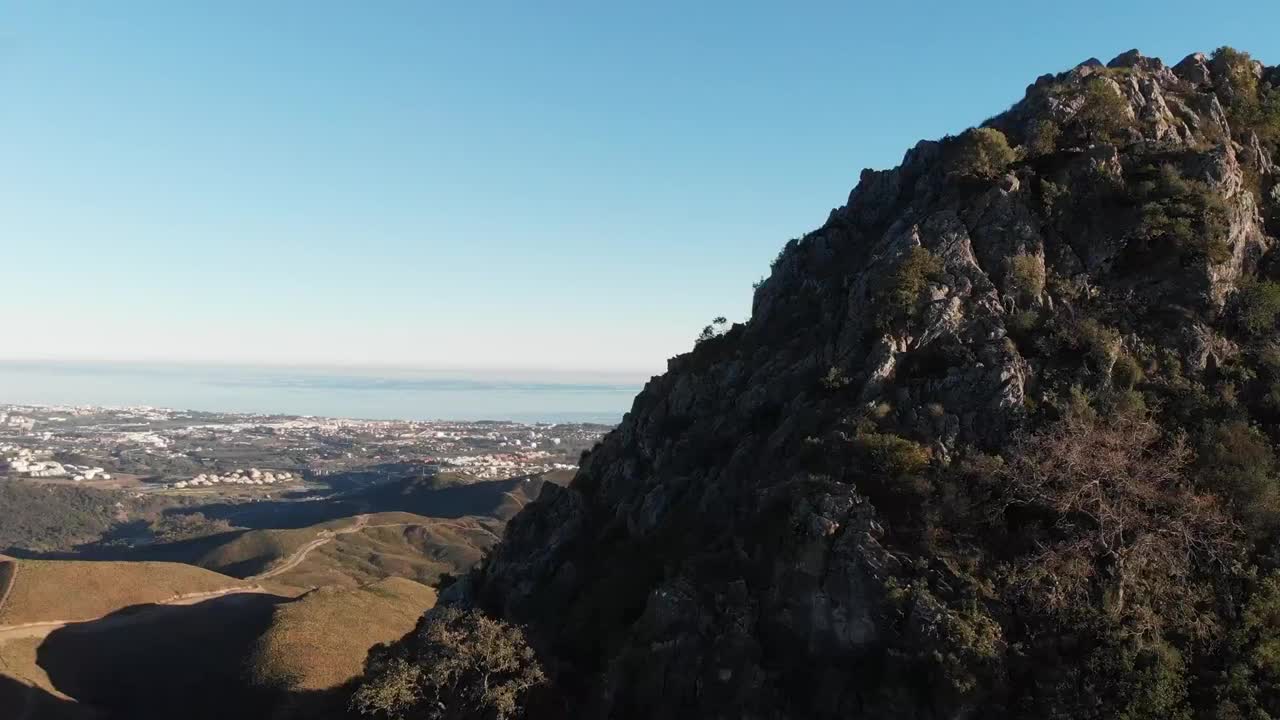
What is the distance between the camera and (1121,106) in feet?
126

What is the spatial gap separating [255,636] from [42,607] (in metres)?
31.5

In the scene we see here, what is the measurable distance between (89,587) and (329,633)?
4356 centimetres

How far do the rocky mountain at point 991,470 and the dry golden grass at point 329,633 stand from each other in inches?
1350

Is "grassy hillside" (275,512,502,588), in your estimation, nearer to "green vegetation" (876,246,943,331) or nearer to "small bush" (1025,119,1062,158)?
"green vegetation" (876,246,943,331)

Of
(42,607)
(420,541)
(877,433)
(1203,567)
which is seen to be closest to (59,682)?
(42,607)

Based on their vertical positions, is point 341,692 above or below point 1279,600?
below

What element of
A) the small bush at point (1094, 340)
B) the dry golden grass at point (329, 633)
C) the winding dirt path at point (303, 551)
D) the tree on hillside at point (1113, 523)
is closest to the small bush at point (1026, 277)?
the small bush at point (1094, 340)

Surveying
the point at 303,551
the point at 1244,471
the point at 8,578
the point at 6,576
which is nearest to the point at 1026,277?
the point at 1244,471

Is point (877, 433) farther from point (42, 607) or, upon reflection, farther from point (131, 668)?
point (42, 607)

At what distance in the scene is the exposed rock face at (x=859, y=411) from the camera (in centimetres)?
2536

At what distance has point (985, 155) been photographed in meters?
36.8

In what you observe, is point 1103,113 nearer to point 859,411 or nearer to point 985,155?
point 985,155

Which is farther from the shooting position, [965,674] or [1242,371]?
[1242,371]

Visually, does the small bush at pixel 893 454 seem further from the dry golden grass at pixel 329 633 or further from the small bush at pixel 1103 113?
the dry golden grass at pixel 329 633
